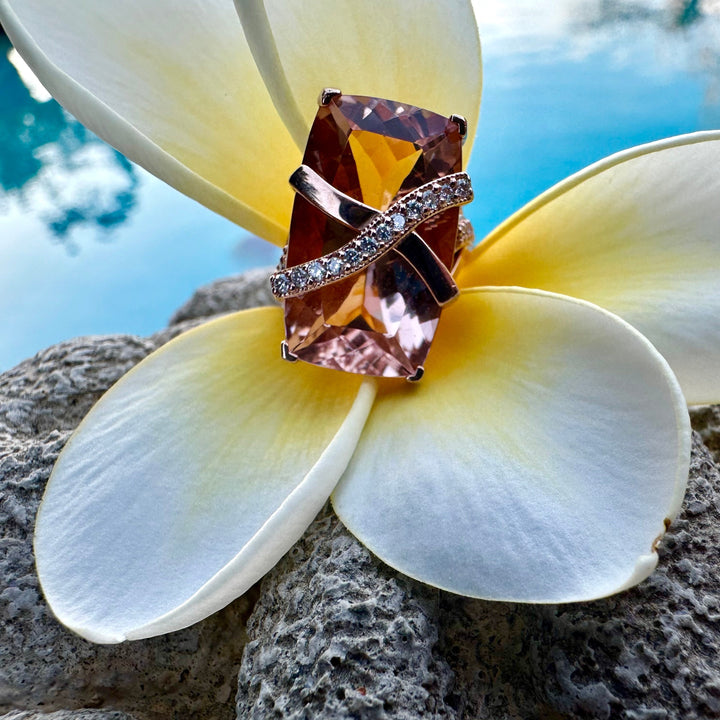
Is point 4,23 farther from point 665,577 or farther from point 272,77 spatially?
point 665,577

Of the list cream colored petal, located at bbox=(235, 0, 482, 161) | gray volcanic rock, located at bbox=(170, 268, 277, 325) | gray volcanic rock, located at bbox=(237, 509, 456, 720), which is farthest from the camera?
gray volcanic rock, located at bbox=(170, 268, 277, 325)

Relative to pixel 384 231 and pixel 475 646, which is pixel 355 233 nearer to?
pixel 384 231

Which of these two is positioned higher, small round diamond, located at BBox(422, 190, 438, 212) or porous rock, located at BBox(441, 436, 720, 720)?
small round diamond, located at BBox(422, 190, 438, 212)

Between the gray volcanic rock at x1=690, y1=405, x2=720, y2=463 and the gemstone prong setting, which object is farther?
the gray volcanic rock at x1=690, y1=405, x2=720, y2=463

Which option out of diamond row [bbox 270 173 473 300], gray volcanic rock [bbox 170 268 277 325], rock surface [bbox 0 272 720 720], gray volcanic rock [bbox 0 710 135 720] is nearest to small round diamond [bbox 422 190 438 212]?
diamond row [bbox 270 173 473 300]

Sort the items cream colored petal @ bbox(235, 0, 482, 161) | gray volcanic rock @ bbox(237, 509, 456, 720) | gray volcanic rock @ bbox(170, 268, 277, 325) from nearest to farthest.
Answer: gray volcanic rock @ bbox(237, 509, 456, 720) → cream colored petal @ bbox(235, 0, 482, 161) → gray volcanic rock @ bbox(170, 268, 277, 325)

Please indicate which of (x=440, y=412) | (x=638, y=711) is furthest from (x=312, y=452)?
(x=638, y=711)

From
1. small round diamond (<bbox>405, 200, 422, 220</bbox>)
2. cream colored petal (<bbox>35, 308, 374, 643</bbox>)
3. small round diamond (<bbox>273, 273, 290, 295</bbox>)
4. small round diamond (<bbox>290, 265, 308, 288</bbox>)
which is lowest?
cream colored petal (<bbox>35, 308, 374, 643</bbox>)

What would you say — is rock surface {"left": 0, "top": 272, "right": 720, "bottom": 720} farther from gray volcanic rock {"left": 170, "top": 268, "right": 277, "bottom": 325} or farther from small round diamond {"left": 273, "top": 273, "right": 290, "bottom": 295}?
gray volcanic rock {"left": 170, "top": 268, "right": 277, "bottom": 325}
